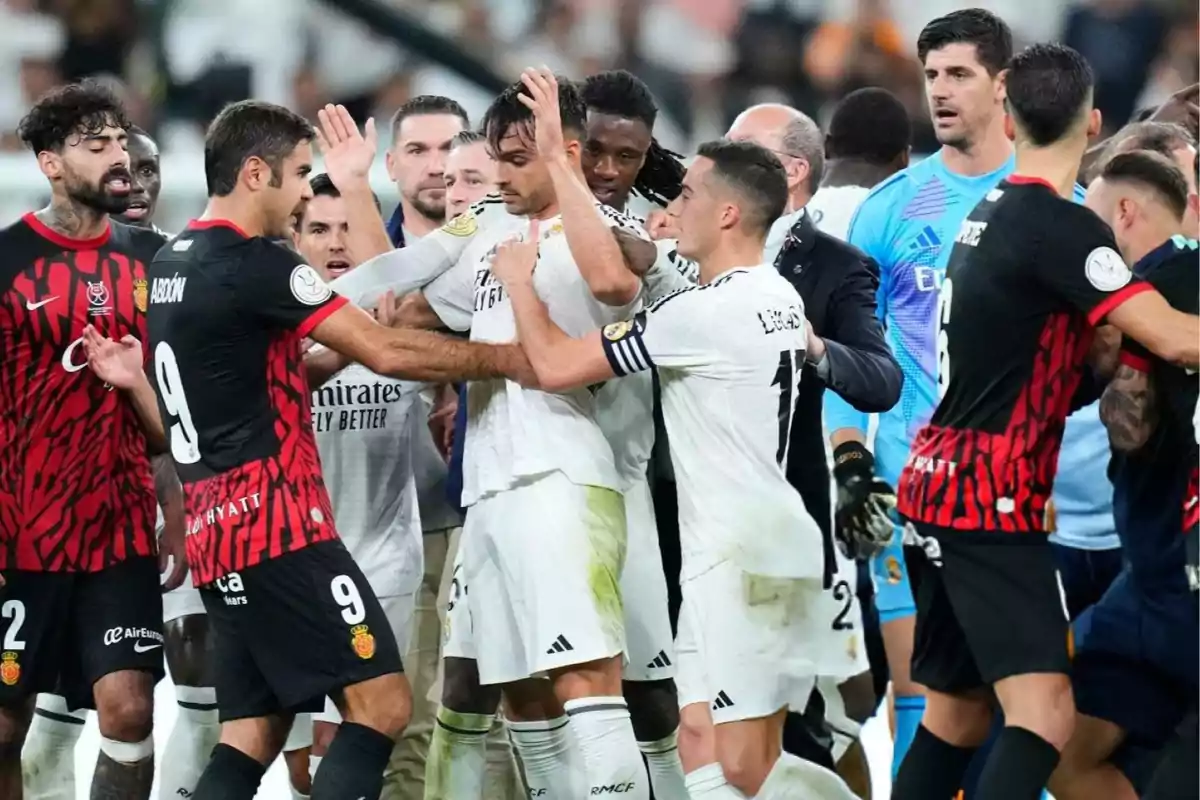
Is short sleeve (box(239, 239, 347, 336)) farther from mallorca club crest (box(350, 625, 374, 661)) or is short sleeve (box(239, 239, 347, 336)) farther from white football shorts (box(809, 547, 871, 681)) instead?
white football shorts (box(809, 547, 871, 681))

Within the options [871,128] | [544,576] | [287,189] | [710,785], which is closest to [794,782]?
[710,785]

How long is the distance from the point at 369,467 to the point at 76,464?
100cm

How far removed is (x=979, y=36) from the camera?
20.1ft

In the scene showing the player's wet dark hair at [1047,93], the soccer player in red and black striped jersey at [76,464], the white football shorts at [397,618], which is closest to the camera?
the player's wet dark hair at [1047,93]

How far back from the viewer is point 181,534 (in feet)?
19.5

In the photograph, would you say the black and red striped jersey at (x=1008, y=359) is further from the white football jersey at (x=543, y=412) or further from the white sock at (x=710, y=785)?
the white football jersey at (x=543, y=412)

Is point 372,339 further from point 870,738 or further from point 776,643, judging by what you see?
point 870,738

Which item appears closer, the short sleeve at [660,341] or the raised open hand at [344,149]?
the short sleeve at [660,341]

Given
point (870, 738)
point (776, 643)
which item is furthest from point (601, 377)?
point (870, 738)

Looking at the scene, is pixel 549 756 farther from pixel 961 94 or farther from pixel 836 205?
pixel 836 205

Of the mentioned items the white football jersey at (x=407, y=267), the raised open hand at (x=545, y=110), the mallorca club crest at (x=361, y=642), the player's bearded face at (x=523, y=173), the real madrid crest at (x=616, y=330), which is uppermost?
the raised open hand at (x=545, y=110)

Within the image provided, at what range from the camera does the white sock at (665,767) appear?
18.8 feet

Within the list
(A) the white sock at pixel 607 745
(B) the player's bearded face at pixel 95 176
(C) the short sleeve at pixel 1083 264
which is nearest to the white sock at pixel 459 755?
(A) the white sock at pixel 607 745

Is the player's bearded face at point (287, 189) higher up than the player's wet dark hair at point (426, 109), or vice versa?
the player's wet dark hair at point (426, 109)
